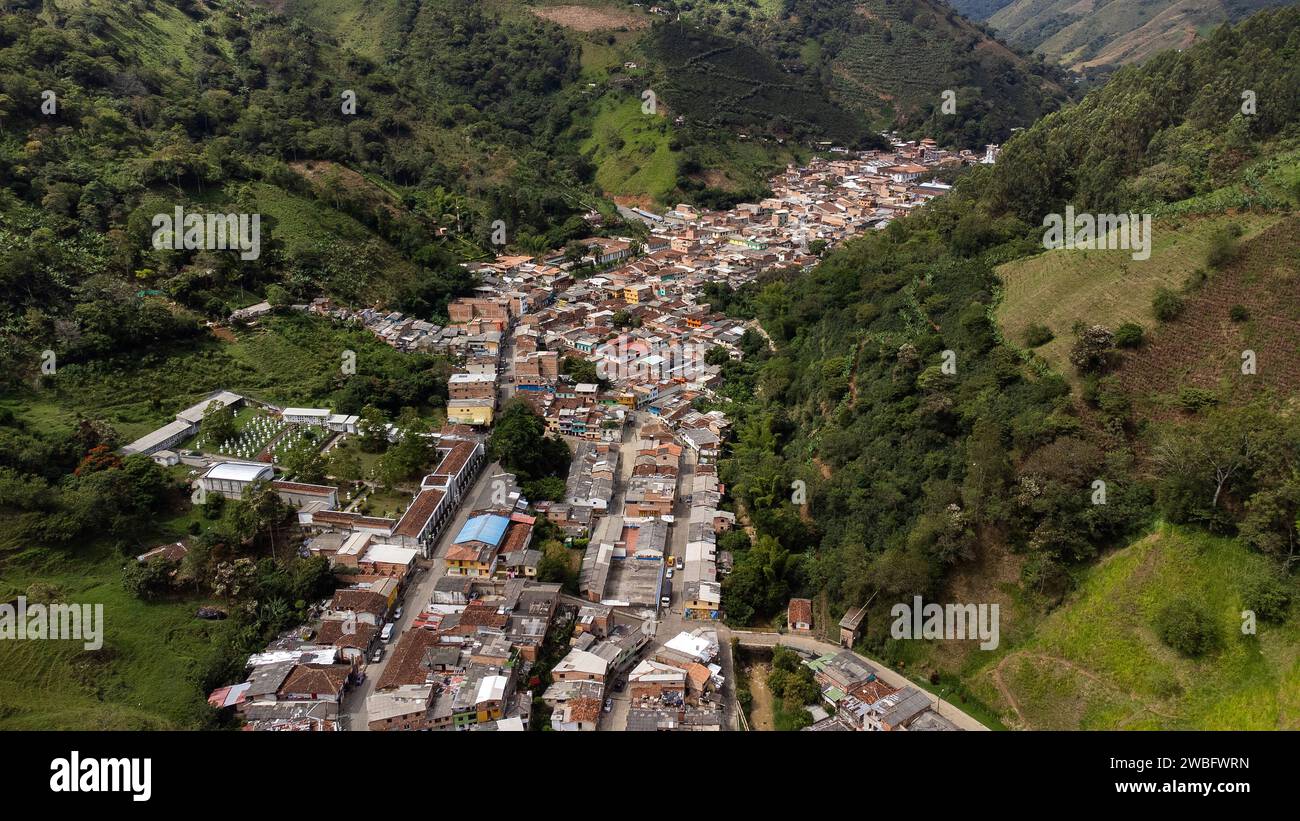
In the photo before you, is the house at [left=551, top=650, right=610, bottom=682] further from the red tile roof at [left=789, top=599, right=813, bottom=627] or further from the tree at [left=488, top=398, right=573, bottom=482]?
the tree at [left=488, top=398, right=573, bottom=482]

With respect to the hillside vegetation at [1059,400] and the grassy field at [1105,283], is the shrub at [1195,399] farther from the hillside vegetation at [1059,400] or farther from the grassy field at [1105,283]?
the grassy field at [1105,283]

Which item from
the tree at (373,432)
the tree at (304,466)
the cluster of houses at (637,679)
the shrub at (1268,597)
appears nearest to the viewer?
the shrub at (1268,597)

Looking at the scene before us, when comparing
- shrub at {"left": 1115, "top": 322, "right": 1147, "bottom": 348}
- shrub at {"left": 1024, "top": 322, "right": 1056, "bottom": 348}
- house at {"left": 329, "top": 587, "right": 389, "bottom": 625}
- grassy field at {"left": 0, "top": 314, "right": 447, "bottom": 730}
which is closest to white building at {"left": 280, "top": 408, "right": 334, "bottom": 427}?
grassy field at {"left": 0, "top": 314, "right": 447, "bottom": 730}

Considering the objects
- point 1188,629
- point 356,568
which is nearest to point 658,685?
point 356,568

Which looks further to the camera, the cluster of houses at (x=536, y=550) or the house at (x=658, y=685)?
the house at (x=658, y=685)

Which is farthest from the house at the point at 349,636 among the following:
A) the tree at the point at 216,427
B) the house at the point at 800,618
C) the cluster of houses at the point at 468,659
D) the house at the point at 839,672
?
the house at the point at 839,672

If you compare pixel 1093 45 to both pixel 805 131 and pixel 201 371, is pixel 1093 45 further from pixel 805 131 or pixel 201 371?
pixel 201 371
